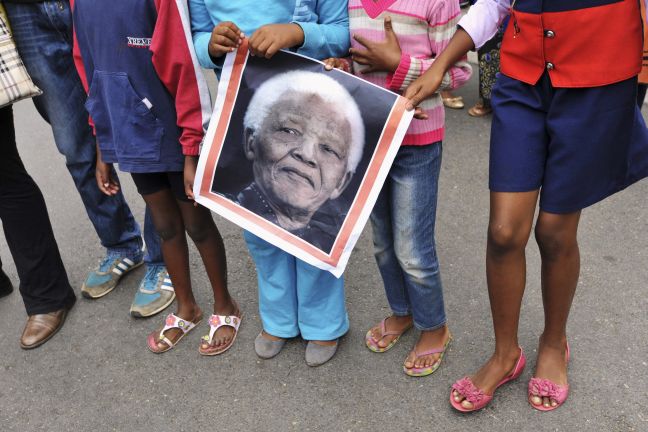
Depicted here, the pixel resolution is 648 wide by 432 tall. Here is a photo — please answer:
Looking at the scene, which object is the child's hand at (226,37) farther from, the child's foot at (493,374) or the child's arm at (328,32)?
the child's foot at (493,374)

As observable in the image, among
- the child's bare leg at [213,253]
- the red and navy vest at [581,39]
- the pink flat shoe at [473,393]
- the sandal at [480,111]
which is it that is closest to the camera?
the red and navy vest at [581,39]

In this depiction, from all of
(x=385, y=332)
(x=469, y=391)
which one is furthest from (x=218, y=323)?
(x=469, y=391)

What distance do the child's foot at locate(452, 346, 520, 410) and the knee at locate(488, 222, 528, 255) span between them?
0.43 m

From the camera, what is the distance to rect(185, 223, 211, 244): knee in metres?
2.61

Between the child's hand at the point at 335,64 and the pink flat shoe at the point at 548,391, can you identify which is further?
the pink flat shoe at the point at 548,391

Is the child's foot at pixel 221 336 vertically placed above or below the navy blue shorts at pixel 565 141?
below

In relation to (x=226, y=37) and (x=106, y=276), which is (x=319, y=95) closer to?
(x=226, y=37)

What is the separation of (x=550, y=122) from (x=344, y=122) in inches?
24.3

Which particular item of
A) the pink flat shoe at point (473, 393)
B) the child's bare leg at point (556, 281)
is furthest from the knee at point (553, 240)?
the pink flat shoe at point (473, 393)

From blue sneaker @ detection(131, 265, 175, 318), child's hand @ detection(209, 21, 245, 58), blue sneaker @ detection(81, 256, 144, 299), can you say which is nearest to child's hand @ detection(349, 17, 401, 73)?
child's hand @ detection(209, 21, 245, 58)

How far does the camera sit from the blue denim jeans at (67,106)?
2699 millimetres

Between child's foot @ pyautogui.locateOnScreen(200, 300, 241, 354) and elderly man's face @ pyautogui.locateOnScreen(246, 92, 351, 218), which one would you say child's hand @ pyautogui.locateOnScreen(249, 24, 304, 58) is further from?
child's foot @ pyautogui.locateOnScreen(200, 300, 241, 354)

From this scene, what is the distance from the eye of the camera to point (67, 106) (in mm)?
2900

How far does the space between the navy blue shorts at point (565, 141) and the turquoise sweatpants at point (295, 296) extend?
2.55 ft
